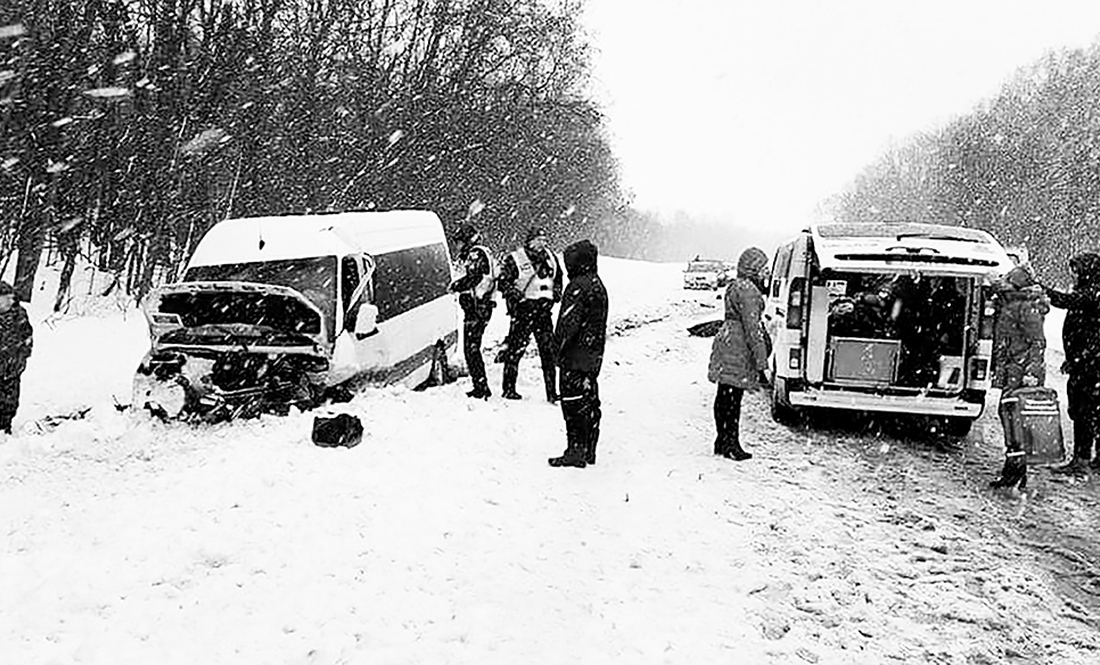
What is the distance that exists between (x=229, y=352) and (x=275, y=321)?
53 centimetres

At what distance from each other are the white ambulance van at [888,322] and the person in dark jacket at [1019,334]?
22 centimetres

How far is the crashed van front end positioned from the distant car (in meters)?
27.0

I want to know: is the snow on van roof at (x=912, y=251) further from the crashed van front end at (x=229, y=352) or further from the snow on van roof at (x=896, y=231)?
the crashed van front end at (x=229, y=352)

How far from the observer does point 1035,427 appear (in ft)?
25.7

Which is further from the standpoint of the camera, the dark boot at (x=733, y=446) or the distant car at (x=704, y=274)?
the distant car at (x=704, y=274)

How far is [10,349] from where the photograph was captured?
29.3 ft

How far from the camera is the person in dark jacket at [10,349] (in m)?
8.86

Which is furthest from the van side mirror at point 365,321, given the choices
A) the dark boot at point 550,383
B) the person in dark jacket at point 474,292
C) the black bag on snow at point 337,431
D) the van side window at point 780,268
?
the van side window at point 780,268

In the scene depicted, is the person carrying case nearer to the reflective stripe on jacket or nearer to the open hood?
the reflective stripe on jacket

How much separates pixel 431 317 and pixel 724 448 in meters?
4.90

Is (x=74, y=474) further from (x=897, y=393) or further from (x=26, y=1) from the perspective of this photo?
(x=26, y=1)

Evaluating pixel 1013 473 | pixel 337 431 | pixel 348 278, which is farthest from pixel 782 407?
pixel 337 431

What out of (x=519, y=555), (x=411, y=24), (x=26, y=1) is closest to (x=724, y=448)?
(x=519, y=555)

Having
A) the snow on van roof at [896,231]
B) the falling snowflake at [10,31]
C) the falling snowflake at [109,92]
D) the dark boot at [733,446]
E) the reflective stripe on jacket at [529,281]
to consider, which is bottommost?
the dark boot at [733,446]
